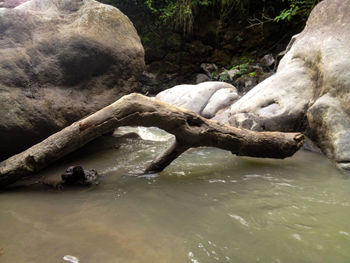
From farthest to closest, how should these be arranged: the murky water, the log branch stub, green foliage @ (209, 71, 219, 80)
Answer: green foliage @ (209, 71, 219, 80)
the log branch stub
the murky water

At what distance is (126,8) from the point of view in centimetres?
1019

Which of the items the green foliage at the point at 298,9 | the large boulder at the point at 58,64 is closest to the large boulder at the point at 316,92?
the large boulder at the point at 58,64

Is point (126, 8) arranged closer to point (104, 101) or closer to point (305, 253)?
point (104, 101)

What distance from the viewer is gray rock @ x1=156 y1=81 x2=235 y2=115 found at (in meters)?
5.76

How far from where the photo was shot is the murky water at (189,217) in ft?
4.30

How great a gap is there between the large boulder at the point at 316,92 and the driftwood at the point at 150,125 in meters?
0.49

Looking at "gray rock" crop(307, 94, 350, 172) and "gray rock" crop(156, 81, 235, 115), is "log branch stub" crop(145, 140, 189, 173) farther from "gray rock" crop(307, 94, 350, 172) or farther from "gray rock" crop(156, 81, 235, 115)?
"gray rock" crop(156, 81, 235, 115)

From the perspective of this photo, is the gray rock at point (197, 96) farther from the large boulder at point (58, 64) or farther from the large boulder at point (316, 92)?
the large boulder at point (58, 64)

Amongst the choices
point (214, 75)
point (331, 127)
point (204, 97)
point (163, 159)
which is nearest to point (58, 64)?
point (163, 159)

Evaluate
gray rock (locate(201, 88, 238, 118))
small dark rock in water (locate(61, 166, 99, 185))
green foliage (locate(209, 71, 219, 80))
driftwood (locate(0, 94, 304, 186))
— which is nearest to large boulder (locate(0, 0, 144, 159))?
driftwood (locate(0, 94, 304, 186))

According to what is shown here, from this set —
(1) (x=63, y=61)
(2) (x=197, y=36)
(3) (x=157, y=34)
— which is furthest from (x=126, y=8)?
(1) (x=63, y=61)

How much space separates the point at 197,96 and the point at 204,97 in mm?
163

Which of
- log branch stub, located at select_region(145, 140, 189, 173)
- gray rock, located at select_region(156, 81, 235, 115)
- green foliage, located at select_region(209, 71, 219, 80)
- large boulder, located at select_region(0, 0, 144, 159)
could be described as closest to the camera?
log branch stub, located at select_region(145, 140, 189, 173)

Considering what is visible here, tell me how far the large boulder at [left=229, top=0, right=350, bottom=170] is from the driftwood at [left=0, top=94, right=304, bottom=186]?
1.61 feet
